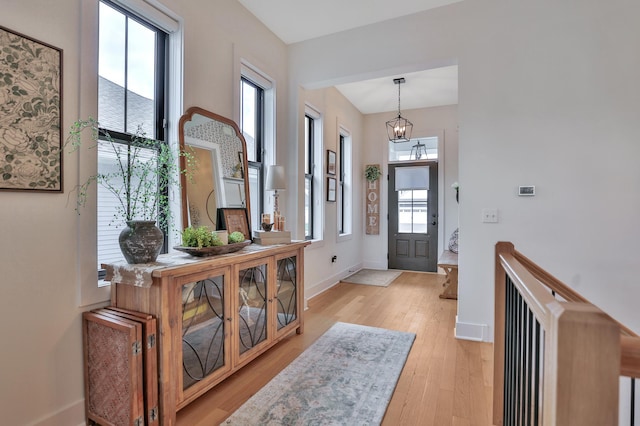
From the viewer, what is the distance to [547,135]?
2.73 meters

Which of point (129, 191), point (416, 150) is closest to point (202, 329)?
point (129, 191)

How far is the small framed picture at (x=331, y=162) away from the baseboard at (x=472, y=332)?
2.83 metres

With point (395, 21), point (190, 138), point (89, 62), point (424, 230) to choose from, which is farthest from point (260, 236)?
point (424, 230)

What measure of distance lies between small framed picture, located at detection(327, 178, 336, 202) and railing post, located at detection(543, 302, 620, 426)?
4.31m

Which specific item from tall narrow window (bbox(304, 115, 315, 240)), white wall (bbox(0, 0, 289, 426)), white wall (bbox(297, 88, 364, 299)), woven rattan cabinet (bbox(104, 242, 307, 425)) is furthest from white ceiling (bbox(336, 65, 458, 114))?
white wall (bbox(0, 0, 289, 426))

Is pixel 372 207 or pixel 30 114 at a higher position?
pixel 30 114

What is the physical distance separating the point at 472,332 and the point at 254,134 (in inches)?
112

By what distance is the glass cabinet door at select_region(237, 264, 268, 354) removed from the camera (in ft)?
7.29

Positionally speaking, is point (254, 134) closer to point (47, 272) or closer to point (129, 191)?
point (129, 191)

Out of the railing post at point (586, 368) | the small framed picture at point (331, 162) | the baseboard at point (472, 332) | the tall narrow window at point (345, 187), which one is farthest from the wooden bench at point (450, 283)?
the railing post at point (586, 368)

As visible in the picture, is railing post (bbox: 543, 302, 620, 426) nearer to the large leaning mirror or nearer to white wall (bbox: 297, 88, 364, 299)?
the large leaning mirror

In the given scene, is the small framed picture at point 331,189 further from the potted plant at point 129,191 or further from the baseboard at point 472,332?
the potted plant at point 129,191

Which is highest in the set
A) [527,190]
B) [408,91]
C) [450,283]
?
[408,91]

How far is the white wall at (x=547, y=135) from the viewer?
255 centimetres
